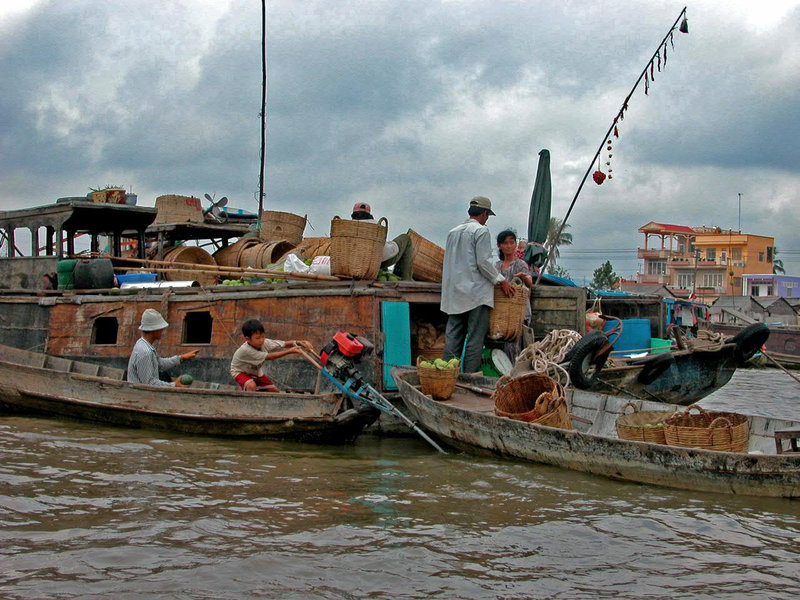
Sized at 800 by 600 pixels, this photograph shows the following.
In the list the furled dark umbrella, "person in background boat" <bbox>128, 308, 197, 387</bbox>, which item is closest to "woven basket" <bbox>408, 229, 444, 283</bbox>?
the furled dark umbrella

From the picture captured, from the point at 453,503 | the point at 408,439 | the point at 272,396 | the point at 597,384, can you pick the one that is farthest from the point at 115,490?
the point at 597,384

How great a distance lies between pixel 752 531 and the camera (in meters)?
4.97

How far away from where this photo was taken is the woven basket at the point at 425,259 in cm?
955

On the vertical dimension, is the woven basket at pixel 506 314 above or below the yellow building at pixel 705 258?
below

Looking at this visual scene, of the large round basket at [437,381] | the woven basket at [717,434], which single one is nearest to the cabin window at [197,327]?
the large round basket at [437,381]

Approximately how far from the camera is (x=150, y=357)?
27.6ft

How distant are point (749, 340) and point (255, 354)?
623cm

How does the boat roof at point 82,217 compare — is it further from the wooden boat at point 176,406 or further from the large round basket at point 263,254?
the wooden boat at point 176,406

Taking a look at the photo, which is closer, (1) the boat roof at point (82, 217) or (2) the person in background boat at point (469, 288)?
(2) the person in background boat at point (469, 288)

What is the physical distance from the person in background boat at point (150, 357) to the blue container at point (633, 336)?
18.4ft

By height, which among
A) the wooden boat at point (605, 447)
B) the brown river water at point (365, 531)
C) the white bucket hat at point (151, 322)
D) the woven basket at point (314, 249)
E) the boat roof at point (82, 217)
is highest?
the boat roof at point (82, 217)

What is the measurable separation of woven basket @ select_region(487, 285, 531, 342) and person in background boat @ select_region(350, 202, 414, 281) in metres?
1.47

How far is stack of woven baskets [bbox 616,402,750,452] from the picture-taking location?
232 inches

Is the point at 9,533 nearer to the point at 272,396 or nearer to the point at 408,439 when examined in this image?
the point at 272,396
